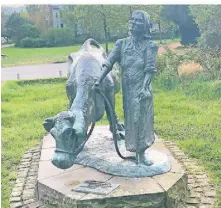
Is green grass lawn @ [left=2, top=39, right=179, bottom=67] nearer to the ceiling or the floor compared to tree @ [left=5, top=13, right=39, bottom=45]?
nearer to the floor

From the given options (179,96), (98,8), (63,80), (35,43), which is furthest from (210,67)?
(35,43)

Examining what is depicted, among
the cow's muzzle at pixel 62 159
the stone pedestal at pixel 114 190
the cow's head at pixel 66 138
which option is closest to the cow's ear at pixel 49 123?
the cow's head at pixel 66 138

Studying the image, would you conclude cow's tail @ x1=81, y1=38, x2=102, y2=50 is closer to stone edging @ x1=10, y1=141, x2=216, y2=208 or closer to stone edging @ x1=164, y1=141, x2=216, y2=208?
stone edging @ x1=10, y1=141, x2=216, y2=208

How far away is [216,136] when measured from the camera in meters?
8.12

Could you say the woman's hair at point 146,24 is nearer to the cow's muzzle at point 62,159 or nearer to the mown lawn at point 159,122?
the cow's muzzle at point 62,159

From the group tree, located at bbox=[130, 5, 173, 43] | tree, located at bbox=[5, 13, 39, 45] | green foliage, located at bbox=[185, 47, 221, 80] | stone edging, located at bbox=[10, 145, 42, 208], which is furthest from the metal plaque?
tree, located at bbox=[5, 13, 39, 45]

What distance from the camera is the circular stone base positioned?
5.33 m

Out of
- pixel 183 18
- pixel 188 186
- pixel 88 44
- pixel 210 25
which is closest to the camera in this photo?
pixel 188 186

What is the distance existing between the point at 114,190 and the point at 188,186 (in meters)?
1.30

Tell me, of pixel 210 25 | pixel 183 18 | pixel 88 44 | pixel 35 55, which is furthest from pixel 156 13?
pixel 88 44

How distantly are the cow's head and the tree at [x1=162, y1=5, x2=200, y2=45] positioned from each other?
17367 millimetres

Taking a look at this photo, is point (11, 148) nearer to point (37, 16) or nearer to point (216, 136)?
point (216, 136)

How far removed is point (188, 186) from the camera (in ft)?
19.0

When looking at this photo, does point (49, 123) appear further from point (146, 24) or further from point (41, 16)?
point (41, 16)
